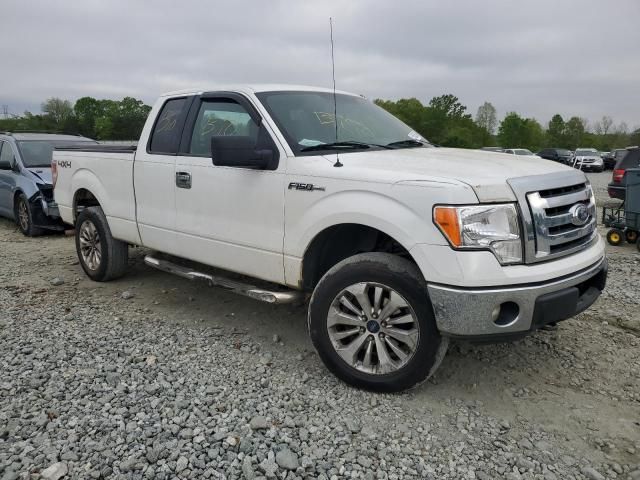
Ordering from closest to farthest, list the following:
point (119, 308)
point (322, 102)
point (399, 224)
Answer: point (399, 224) < point (322, 102) < point (119, 308)

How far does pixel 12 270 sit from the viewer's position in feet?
20.8

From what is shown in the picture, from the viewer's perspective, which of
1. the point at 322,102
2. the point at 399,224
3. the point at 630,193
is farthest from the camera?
the point at 630,193

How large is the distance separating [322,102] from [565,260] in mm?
2211

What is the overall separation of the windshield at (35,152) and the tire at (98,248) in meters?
3.74

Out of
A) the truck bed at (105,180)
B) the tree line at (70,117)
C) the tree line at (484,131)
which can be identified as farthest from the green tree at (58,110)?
the truck bed at (105,180)

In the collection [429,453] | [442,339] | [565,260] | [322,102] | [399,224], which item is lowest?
[429,453]

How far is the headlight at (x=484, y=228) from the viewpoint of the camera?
2.84 meters

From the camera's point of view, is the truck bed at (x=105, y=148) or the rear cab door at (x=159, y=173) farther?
the truck bed at (x=105, y=148)

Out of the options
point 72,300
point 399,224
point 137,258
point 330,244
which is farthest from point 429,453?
point 137,258

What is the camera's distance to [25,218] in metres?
8.57

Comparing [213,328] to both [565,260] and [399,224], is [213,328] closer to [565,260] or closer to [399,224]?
[399,224]

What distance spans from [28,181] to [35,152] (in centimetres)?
79

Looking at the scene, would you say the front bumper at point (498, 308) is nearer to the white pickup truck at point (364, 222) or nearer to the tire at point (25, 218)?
the white pickup truck at point (364, 222)

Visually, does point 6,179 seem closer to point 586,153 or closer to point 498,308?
point 498,308
